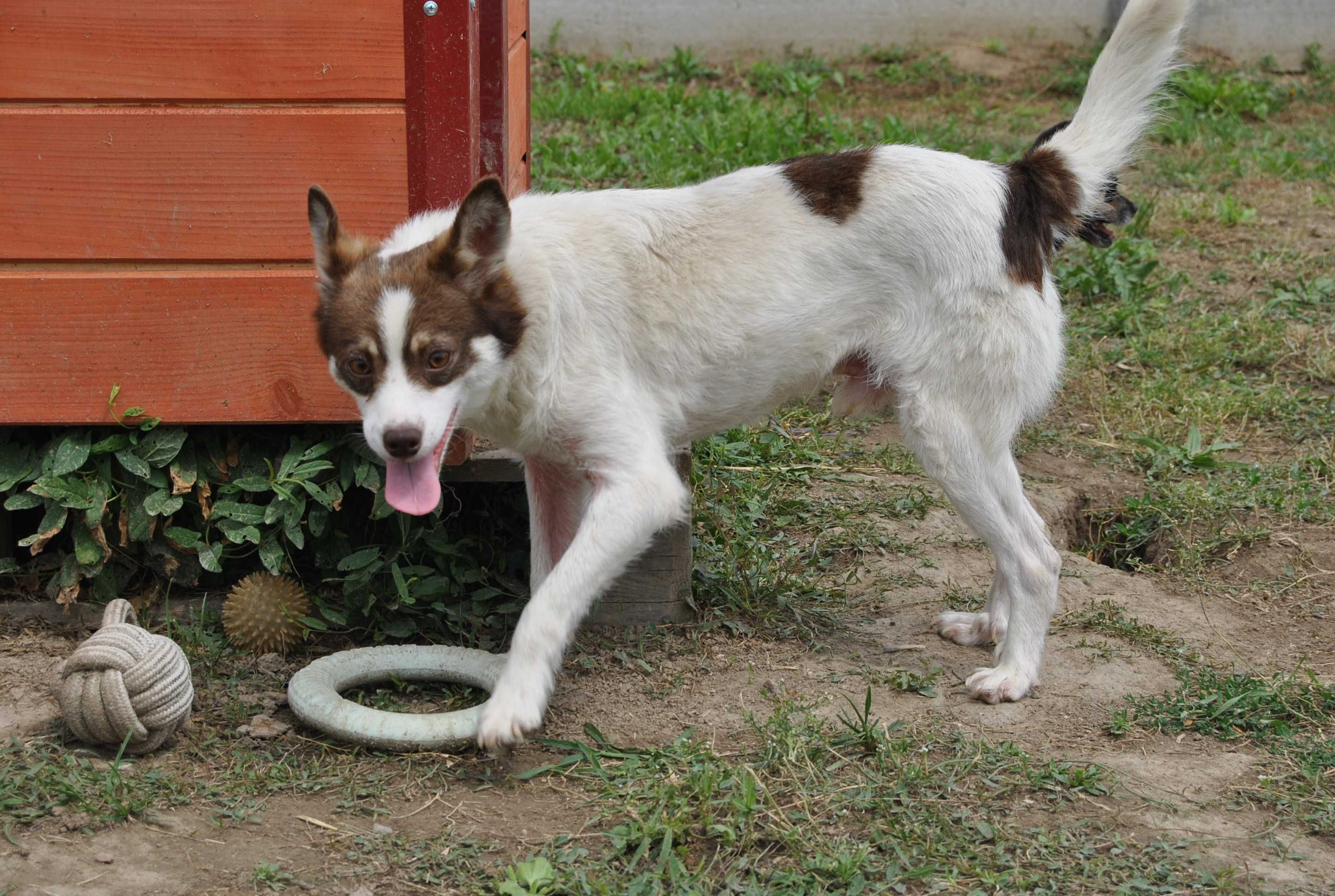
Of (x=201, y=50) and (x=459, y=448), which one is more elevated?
(x=201, y=50)

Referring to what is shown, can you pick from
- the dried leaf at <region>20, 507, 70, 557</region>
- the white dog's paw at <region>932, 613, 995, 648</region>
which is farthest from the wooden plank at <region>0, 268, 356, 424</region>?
the white dog's paw at <region>932, 613, 995, 648</region>

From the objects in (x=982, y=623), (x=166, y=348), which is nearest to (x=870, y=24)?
(x=982, y=623)

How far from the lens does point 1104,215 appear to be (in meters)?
3.99

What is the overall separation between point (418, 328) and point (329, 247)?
1.16 feet

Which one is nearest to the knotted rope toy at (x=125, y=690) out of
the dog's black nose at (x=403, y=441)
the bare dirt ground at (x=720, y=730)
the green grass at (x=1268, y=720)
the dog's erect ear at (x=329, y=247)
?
the bare dirt ground at (x=720, y=730)

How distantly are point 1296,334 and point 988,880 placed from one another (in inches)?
166

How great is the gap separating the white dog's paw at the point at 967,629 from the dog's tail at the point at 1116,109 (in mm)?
1291

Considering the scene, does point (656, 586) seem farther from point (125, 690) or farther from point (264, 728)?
point (125, 690)

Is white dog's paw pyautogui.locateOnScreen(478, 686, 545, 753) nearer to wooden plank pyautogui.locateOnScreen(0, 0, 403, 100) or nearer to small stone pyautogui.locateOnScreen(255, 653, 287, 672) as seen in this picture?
small stone pyautogui.locateOnScreen(255, 653, 287, 672)

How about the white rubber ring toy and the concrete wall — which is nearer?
the white rubber ring toy

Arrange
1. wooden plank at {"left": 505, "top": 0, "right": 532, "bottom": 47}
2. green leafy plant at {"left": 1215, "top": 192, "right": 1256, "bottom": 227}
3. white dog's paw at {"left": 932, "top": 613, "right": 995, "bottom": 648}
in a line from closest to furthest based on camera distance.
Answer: white dog's paw at {"left": 932, "top": 613, "right": 995, "bottom": 648} < wooden plank at {"left": 505, "top": 0, "right": 532, "bottom": 47} < green leafy plant at {"left": 1215, "top": 192, "right": 1256, "bottom": 227}

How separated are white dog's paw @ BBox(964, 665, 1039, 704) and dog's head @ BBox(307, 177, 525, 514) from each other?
5.34 ft

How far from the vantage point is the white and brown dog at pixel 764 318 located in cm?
345

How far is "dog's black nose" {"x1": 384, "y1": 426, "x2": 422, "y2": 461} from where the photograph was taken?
3.14 metres
